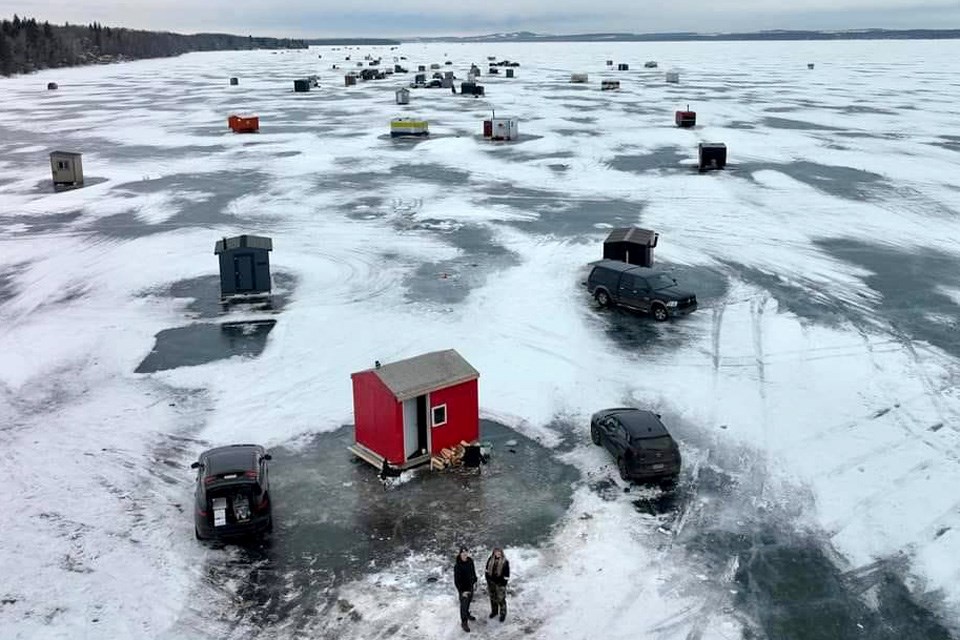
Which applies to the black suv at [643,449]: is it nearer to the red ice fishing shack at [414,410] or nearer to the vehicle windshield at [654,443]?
the vehicle windshield at [654,443]

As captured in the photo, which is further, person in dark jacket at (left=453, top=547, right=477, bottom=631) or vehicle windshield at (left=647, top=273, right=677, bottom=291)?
vehicle windshield at (left=647, top=273, right=677, bottom=291)

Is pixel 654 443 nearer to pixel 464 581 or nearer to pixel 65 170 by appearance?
pixel 464 581

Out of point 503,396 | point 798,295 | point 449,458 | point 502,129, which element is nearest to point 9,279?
point 503,396

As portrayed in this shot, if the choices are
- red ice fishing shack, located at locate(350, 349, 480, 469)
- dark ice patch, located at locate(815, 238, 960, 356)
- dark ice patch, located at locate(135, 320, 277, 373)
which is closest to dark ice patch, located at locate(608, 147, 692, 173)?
dark ice patch, located at locate(815, 238, 960, 356)

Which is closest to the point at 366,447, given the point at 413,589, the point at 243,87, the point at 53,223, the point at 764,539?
the point at 413,589

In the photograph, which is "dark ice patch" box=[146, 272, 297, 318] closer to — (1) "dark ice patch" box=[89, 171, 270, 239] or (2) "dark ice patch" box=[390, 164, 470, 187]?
(1) "dark ice patch" box=[89, 171, 270, 239]

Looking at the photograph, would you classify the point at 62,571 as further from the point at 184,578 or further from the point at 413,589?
the point at 413,589
